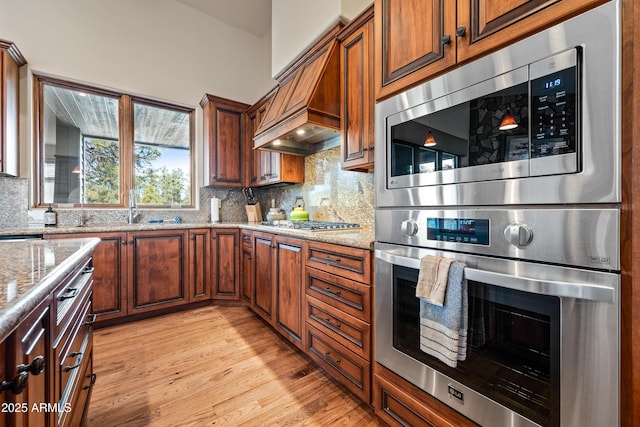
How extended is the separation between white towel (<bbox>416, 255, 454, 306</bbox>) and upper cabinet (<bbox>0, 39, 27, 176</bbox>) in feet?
11.3

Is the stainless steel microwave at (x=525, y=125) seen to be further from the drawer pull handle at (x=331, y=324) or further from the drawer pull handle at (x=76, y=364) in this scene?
the drawer pull handle at (x=76, y=364)

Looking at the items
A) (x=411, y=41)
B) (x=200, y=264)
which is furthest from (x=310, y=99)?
(x=200, y=264)

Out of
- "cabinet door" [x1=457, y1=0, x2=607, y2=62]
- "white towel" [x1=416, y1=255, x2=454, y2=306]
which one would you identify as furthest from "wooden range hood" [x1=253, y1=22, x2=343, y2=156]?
A: "white towel" [x1=416, y1=255, x2=454, y2=306]

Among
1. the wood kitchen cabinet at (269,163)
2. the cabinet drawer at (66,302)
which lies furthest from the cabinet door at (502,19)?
the wood kitchen cabinet at (269,163)

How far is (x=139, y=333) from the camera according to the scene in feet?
8.02

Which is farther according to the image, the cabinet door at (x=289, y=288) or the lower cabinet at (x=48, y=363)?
the cabinet door at (x=289, y=288)

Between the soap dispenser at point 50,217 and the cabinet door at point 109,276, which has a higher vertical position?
the soap dispenser at point 50,217

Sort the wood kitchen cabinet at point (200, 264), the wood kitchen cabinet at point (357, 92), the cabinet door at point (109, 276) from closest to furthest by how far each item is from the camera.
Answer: the wood kitchen cabinet at point (357, 92) < the cabinet door at point (109, 276) < the wood kitchen cabinet at point (200, 264)

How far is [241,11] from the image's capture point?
3586mm

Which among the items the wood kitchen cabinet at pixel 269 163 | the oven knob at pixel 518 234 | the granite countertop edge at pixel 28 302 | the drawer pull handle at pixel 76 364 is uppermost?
the wood kitchen cabinet at pixel 269 163

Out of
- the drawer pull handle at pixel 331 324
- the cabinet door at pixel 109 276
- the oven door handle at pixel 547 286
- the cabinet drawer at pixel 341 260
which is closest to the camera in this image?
the oven door handle at pixel 547 286

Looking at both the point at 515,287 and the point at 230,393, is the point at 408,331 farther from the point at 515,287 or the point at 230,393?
the point at 230,393

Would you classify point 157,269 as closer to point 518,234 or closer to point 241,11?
point 518,234

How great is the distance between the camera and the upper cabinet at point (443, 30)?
857mm
